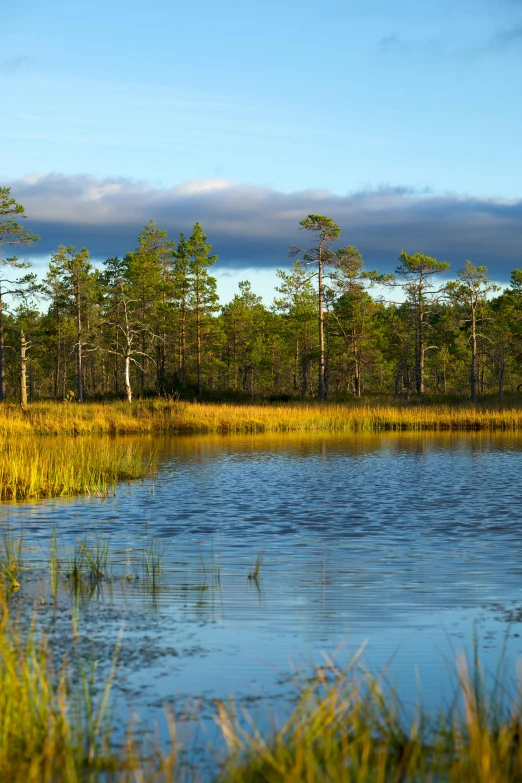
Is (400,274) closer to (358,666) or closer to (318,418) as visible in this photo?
(318,418)

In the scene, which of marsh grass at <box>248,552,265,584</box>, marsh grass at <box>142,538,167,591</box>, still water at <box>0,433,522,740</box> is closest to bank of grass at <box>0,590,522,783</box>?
still water at <box>0,433,522,740</box>

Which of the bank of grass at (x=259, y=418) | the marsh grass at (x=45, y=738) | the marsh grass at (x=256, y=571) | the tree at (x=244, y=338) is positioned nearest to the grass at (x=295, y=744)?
the marsh grass at (x=45, y=738)

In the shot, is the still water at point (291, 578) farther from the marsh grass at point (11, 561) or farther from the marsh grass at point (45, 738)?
the marsh grass at point (45, 738)

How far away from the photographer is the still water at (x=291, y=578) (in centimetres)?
560

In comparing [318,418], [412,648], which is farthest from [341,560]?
[318,418]

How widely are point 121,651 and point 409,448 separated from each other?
2257cm

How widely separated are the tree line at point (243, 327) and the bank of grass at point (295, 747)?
Result: 137ft

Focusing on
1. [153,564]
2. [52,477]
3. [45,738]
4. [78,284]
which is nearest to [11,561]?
[153,564]

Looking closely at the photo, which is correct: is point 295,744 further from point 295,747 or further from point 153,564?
point 153,564

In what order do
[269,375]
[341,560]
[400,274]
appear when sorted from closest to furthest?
[341,560], [400,274], [269,375]

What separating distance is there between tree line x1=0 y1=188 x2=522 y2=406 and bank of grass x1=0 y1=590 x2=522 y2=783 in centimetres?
4172

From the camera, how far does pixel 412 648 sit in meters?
5.93

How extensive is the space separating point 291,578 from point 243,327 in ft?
264

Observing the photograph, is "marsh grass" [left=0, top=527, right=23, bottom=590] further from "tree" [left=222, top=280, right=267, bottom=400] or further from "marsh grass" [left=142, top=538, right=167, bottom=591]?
"tree" [left=222, top=280, right=267, bottom=400]
